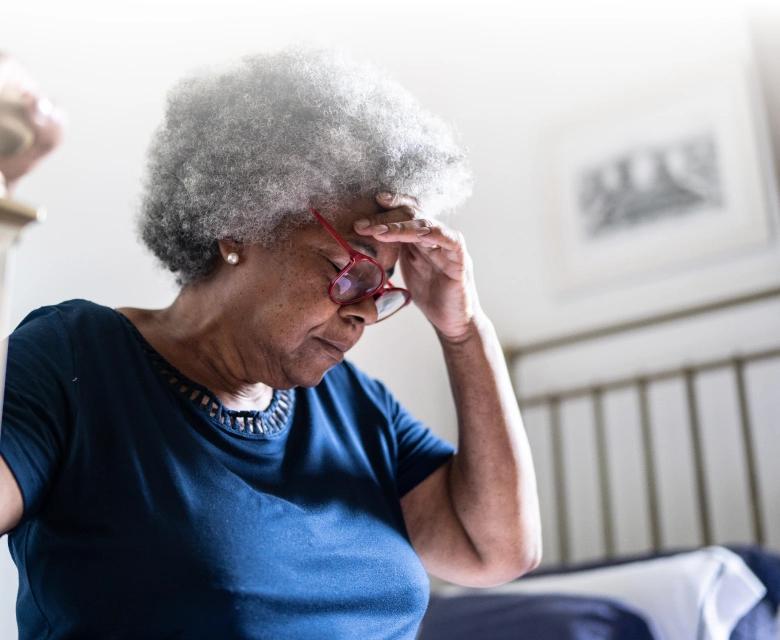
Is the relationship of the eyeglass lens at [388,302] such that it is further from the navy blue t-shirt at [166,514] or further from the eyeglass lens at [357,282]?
the navy blue t-shirt at [166,514]

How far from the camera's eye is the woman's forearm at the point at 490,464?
3.49 feet

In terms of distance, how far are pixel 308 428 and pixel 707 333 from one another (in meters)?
1.46

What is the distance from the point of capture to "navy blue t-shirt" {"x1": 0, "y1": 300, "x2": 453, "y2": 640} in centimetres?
77

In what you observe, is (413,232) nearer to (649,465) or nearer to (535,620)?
(535,620)

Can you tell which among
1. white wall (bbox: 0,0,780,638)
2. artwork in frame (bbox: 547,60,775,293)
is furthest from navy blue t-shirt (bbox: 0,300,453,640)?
artwork in frame (bbox: 547,60,775,293)

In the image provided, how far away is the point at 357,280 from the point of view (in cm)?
96

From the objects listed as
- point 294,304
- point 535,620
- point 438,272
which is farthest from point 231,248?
point 535,620

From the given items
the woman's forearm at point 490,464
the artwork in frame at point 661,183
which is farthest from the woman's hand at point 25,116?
the artwork in frame at point 661,183

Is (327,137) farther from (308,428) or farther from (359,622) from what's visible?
(359,622)

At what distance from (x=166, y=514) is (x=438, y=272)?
419 mm

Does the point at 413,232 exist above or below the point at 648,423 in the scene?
above

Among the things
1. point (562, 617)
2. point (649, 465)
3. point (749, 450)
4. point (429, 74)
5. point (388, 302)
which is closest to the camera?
point (388, 302)

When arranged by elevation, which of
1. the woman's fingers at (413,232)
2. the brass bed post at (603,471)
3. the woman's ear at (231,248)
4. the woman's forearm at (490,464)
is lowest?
the brass bed post at (603,471)

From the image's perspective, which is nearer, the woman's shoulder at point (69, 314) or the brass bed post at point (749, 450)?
the woman's shoulder at point (69, 314)
